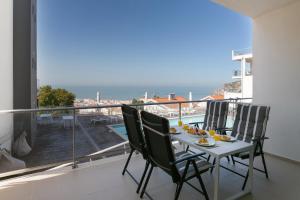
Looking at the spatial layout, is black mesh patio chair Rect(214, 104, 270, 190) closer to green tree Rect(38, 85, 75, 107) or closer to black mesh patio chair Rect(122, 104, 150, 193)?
black mesh patio chair Rect(122, 104, 150, 193)

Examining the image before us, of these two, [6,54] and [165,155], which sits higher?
[6,54]

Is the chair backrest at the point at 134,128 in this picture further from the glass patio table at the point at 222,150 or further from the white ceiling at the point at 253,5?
the white ceiling at the point at 253,5

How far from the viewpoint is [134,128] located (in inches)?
97.0

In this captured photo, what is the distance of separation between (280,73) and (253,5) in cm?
137

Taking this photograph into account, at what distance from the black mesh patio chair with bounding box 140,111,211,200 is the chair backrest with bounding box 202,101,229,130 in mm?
1502

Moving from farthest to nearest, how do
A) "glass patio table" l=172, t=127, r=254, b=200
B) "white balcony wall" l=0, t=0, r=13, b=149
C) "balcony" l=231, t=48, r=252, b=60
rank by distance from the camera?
"balcony" l=231, t=48, r=252, b=60 < "white balcony wall" l=0, t=0, r=13, b=149 < "glass patio table" l=172, t=127, r=254, b=200

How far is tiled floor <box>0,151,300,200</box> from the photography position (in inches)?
90.0

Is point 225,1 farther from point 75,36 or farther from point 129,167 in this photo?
point 75,36

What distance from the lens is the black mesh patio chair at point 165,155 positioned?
179 centimetres

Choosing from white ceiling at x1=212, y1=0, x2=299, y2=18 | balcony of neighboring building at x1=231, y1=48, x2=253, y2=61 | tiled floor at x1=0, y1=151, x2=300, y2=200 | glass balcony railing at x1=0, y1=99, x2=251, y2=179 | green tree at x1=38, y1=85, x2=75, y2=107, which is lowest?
tiled floor at x1=0, y1=151, x2=300, y2=200

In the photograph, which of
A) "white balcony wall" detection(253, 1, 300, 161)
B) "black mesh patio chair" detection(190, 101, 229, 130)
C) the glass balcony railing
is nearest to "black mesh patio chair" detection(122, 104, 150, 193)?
the glass balcony railing

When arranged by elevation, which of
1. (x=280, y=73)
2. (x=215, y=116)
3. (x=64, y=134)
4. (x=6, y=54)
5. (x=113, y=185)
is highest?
→ (x=6, y=54)

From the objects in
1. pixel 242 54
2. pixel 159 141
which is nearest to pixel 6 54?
pixel 159 141

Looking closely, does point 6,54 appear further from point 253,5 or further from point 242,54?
point 242,54
